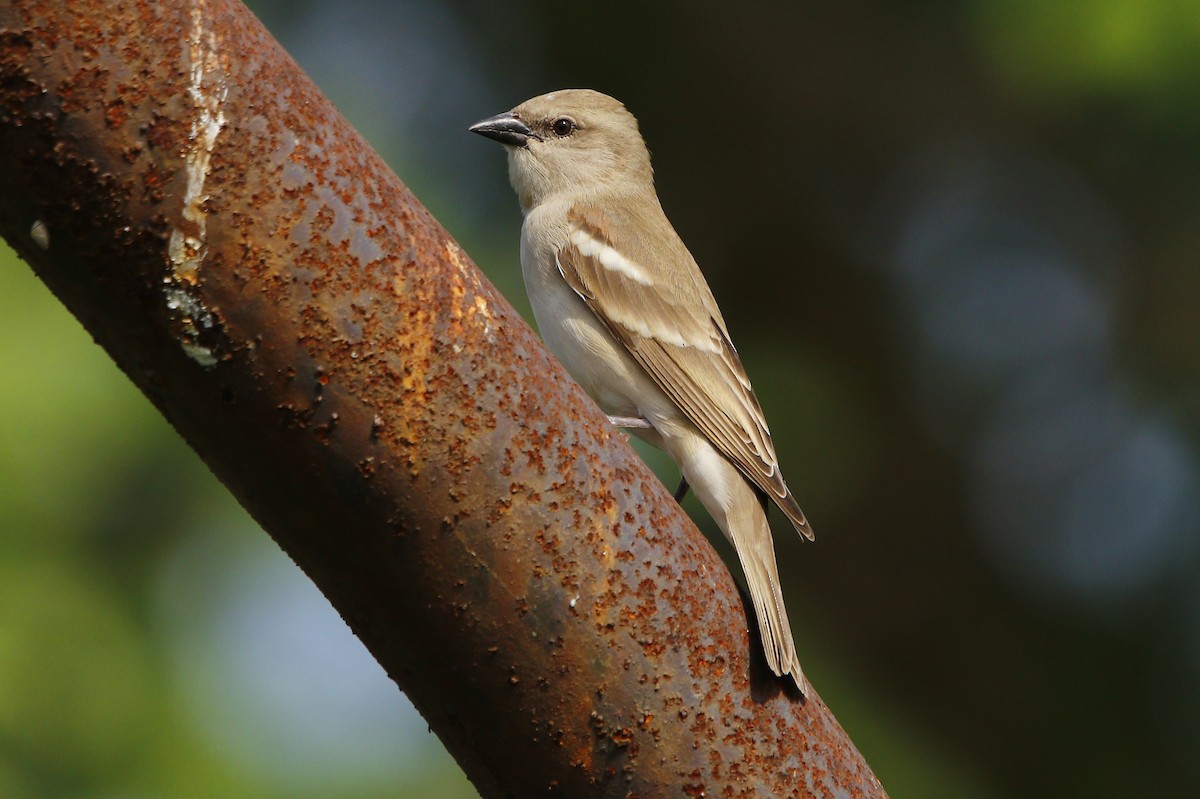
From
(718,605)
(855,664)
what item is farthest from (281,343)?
(855,664)

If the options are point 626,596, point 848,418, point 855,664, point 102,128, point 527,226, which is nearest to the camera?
point 102,128

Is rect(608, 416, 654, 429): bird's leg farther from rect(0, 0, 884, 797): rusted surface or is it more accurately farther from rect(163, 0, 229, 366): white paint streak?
rect(163, 0, 229, 366): white paint streak

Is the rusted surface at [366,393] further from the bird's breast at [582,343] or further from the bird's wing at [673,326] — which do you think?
the bird's breast at [582,343]

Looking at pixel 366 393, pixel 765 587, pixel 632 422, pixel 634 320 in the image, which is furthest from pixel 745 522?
pixel 366 393

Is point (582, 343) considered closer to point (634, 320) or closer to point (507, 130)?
point (634, 320)

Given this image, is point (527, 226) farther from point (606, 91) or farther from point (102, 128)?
point (102, 128)
